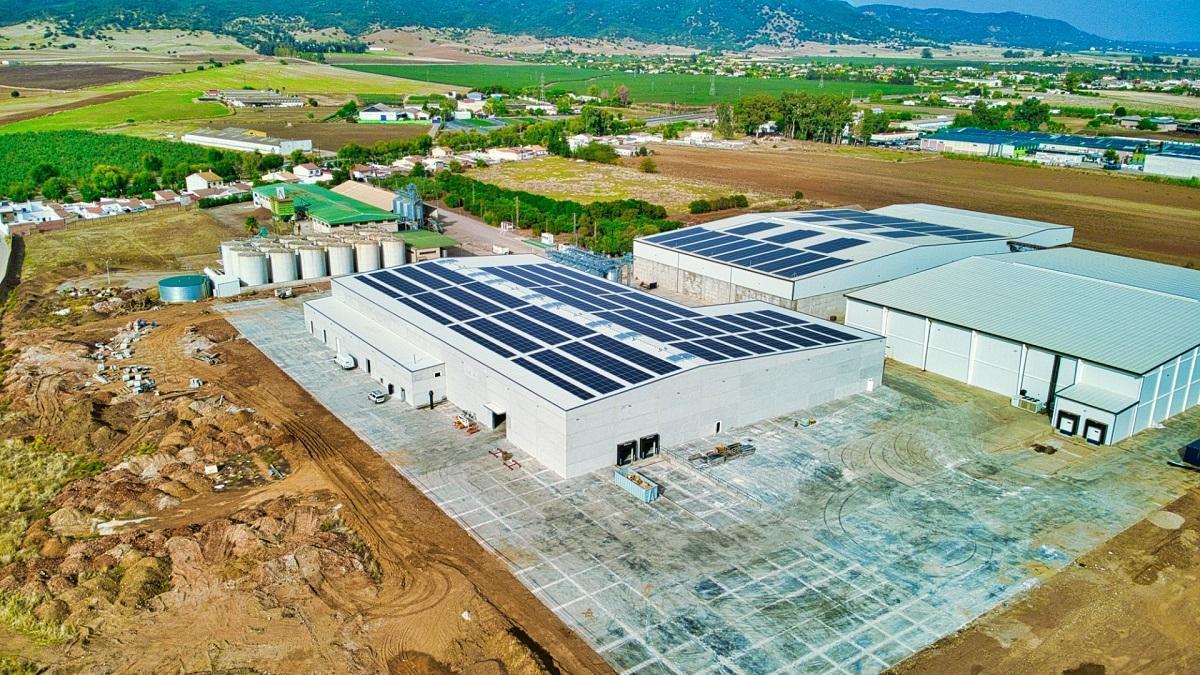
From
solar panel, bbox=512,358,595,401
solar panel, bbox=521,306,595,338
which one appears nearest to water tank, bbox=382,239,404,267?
solar panel, bbox=521,306,595,338

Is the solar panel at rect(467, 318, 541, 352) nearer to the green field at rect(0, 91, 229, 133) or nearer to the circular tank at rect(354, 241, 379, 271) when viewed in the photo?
the circular tank at rect(354, 241, 379, 271)

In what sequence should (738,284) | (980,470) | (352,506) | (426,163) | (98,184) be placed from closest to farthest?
(352,506), (980,470), (738,284), (98,184), (426,163)

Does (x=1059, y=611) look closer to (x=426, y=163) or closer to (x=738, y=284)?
(x=738, y=284)

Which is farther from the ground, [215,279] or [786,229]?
[786,229]

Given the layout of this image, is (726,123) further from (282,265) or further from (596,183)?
(282,265)

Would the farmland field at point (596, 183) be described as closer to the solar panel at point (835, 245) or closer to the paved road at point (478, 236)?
the paved road at point (478, 236)

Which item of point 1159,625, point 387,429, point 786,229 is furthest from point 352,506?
point 786,229

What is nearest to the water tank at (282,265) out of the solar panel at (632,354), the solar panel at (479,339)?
the solar panel at (479,339)

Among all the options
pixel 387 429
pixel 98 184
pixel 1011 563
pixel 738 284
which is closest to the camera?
pixel 1011 563
